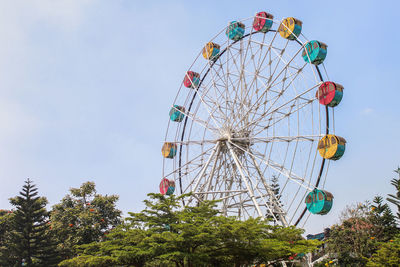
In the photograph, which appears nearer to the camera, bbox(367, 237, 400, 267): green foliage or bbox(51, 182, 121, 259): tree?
bbox(367, 237, 400, 267): green foliage

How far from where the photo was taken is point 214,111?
2348 centimetres

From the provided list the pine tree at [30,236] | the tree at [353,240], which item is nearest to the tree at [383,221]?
the tree at [353,240]

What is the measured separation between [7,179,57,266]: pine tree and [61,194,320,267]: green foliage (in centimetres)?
1036

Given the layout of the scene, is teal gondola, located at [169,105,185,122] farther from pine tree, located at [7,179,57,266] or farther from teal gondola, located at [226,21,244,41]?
pine tree, located at [7,179,57,266]

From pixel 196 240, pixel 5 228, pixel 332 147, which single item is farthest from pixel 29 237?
pixel 332 147

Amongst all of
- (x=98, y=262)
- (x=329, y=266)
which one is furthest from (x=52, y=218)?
(x=329, y=266)

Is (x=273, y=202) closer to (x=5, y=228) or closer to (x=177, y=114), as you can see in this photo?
(x=177, y=114)

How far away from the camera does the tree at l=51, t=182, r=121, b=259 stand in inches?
1048

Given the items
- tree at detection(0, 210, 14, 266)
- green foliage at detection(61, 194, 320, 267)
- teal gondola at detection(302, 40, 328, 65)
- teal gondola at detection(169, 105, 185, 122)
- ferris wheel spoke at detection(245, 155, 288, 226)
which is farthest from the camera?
tree at detection(0, 210, 14, 266)

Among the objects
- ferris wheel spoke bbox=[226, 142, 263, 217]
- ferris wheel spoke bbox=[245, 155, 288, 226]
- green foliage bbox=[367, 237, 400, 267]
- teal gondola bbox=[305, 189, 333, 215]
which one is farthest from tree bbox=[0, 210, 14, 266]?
green foliage bbox=[367, 237, 400, 267]

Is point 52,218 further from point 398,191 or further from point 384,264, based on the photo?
point 398,191

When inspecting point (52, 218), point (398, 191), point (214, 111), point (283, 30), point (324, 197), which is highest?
point (283, 30)

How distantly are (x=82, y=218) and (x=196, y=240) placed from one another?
14683mm

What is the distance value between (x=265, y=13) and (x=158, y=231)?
13.7m
